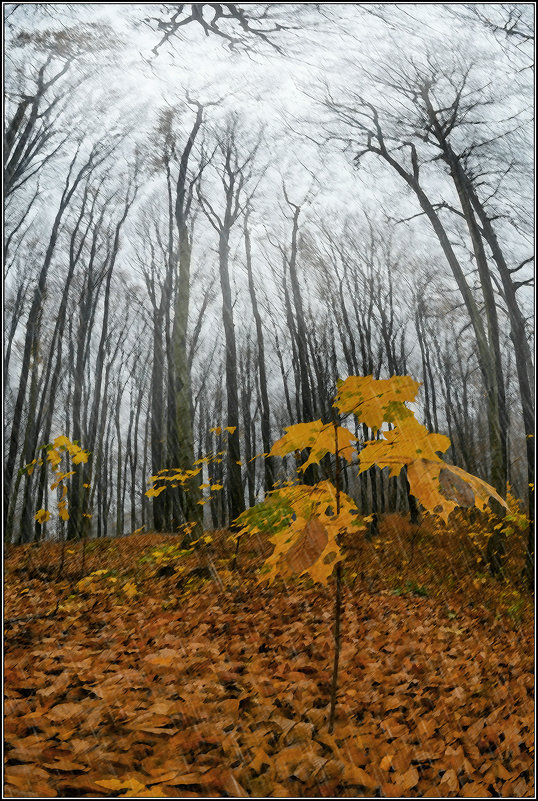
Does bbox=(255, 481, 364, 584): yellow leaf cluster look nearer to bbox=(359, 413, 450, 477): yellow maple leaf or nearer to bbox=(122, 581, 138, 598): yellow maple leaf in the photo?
bbox=(359, 413, 450, 477): yellow maple leaf

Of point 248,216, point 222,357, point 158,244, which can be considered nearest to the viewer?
point 248,216

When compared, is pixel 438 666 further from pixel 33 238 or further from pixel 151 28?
pixel 33 238

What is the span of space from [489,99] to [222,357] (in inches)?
509

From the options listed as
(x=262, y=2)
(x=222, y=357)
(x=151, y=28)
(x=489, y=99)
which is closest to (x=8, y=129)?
(x=151, y=28)

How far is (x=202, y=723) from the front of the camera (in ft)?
5.25

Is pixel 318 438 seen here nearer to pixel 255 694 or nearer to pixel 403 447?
pixel 403 447

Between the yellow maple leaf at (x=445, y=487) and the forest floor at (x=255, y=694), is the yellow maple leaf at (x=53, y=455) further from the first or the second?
the yellow maple leaf at (x=445, y=487)

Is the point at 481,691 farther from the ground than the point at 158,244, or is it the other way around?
the point at 158,244

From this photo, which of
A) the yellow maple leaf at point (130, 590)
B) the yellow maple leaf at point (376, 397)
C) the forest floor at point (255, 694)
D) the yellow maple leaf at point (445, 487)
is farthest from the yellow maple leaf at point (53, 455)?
the yellow maple leaf at point (445, 487)

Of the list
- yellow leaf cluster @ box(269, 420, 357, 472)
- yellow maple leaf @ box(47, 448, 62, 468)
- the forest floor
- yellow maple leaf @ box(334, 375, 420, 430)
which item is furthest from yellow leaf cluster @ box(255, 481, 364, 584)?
yellow maple leaf @ box(47, 448, 62, 468)

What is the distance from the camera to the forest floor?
4.41ft

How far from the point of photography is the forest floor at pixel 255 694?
1.34 metres

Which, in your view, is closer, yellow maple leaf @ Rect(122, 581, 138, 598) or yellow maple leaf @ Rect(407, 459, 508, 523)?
yellow maple leaf @ Rect(407, 459, 508, 523)

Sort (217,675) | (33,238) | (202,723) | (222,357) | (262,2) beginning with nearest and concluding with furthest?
(202,723), (217,675), (262,2), (33,238), (222,357)
